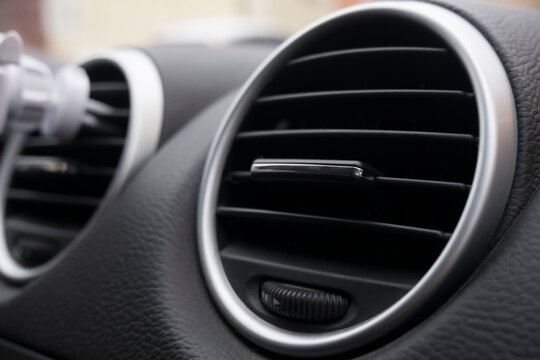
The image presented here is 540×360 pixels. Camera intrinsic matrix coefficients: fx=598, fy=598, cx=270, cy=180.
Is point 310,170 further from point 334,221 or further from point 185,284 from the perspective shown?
point 185,284

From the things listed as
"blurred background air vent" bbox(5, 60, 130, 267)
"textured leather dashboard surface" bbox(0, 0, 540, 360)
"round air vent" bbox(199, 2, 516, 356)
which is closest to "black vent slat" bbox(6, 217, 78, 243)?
"blurred background air vent" bbox(5, 60, 130, 267)

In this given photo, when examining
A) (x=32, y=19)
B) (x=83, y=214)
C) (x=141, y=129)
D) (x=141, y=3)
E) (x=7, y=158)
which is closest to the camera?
(x=141, y=129)

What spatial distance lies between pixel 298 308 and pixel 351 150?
0.20m

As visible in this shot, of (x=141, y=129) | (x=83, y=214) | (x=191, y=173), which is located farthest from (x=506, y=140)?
(x=83, y=214)

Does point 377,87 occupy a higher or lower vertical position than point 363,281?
higher

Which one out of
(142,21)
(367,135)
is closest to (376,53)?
(367,135)

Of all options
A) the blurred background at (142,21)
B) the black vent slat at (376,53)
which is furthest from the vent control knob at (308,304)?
the blurred background at (142,21)

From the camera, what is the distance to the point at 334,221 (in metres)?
0.65

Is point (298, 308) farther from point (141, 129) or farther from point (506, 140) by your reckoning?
point (141, 129)

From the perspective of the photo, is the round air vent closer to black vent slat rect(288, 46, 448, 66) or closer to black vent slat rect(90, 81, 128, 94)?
black vent slat rect(288, 46, 448, 66)

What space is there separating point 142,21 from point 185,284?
22.6 feet

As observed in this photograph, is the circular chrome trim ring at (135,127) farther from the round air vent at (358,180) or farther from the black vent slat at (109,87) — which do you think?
the round air vent at (358,180)

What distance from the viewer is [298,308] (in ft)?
2.03

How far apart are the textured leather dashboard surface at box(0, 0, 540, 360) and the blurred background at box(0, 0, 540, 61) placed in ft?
3.93
